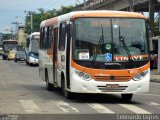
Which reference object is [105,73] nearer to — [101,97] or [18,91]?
[101,97]

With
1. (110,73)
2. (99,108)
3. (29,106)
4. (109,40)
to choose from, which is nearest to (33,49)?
(109,40)

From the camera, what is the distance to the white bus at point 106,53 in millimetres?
16500

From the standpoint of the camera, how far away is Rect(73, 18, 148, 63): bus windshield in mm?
16703

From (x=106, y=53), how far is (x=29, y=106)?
116 inches

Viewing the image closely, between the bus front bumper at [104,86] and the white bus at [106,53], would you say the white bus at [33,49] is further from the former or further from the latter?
the bus front bumper at [104,86]

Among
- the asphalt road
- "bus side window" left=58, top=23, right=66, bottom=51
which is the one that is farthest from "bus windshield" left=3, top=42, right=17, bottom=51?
"bus side window" left=58, top=23, right=66, bottom=51

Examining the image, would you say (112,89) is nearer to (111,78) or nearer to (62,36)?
(111,78)

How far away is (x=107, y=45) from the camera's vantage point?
16797mm

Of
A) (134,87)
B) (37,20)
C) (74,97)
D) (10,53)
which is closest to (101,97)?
(74,97)

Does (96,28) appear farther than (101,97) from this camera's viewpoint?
No

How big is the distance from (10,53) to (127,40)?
220ft

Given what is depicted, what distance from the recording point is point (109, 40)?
1684 centimetres

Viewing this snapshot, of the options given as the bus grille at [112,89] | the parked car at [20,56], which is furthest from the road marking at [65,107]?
the parked car at [20,56]

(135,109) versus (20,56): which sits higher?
(135,109)
